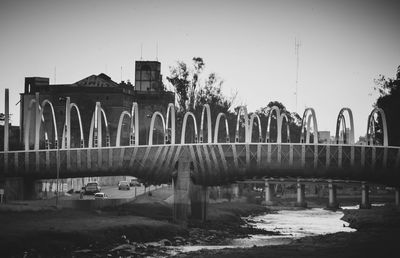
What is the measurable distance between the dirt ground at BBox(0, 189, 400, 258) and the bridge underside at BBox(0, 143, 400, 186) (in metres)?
5.77

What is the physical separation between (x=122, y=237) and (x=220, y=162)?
2882 cm

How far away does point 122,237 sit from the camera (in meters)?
81.4

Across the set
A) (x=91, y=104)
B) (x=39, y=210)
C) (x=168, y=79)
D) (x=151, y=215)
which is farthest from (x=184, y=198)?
(x=91, y=104)

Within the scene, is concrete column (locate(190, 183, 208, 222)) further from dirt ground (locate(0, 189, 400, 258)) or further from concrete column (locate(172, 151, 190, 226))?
concrete column (locate(172, 151, 190, 226))

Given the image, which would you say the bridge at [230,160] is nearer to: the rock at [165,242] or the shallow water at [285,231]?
the shallow water at [285,231]

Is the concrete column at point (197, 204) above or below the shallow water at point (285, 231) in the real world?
above

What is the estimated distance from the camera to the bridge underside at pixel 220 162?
4144 inches

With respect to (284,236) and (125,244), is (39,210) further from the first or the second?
(284,236)

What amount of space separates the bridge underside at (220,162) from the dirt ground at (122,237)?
5773mm

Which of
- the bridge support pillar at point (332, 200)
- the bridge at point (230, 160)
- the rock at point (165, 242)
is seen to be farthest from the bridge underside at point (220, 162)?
the bridge support pillar at point (332, 200)

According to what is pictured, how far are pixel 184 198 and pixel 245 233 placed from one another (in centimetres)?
869

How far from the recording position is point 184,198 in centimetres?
10800

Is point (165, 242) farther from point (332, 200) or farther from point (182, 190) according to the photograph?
point (332, 200)

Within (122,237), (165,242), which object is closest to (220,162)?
(165,242)
